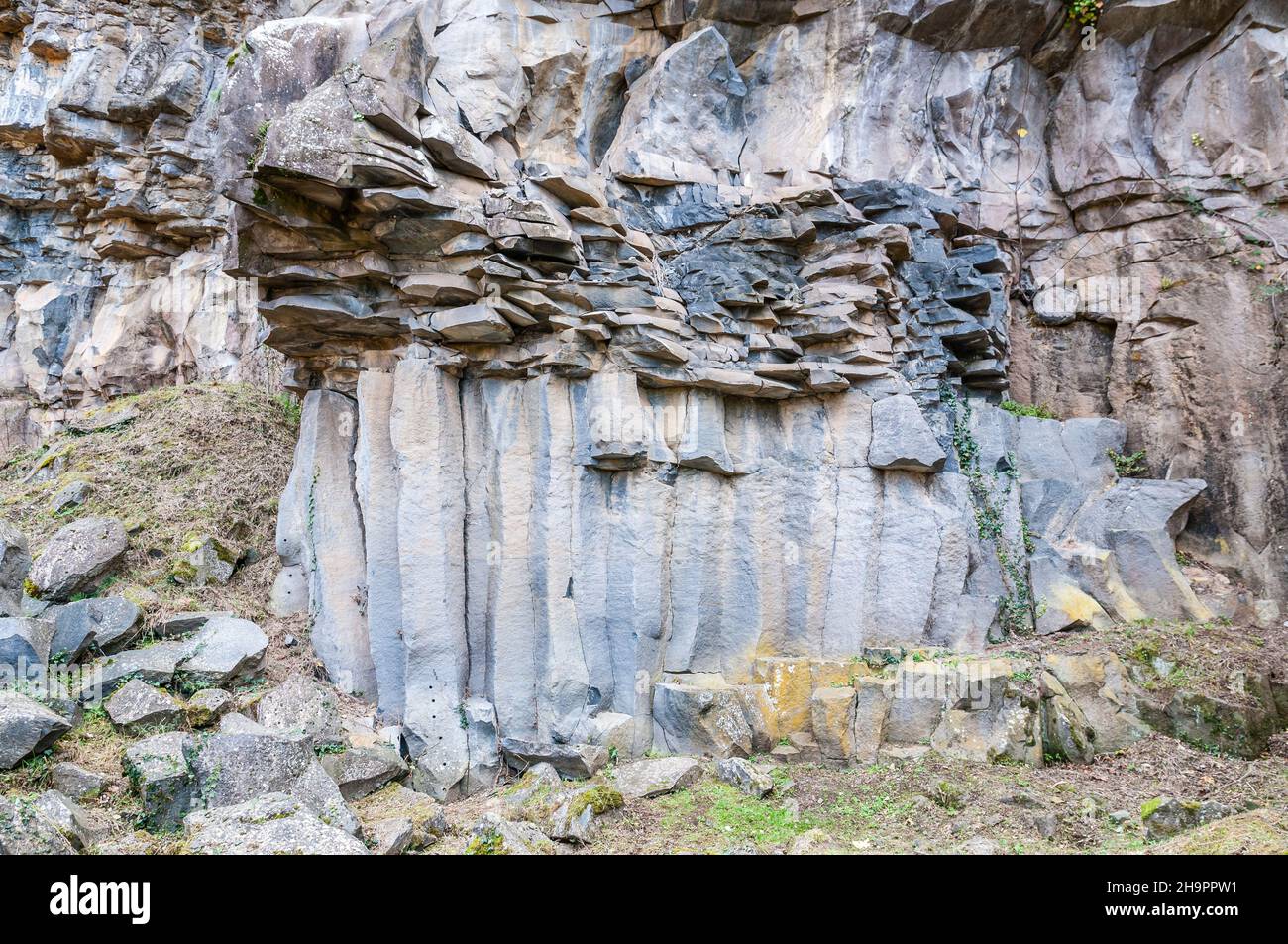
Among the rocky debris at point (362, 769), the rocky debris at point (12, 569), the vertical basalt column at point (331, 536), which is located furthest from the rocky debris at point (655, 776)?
the rocky debris at point (12, 569)

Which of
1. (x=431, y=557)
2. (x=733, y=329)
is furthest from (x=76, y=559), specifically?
(x=733, y=329)

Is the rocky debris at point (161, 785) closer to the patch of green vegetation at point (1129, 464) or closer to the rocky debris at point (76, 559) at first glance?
the rocky debris at point (76, 559)

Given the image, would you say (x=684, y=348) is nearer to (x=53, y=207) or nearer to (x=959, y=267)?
(x=959, y=267)

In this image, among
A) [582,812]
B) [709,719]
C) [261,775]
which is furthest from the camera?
[709,719]

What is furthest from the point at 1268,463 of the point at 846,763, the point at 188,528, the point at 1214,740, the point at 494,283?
the point at 188,528

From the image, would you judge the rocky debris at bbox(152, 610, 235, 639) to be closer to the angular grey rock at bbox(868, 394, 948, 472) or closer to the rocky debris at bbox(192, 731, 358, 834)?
the rocky debris at bbox(192, 731, 358, 834)

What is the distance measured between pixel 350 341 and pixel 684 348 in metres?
3.62

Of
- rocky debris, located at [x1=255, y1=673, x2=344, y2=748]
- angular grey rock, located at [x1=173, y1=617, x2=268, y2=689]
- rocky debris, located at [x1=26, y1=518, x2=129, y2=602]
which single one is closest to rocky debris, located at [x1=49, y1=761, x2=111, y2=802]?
rocky debris, located at [x1=255, y1=673, x2=344, y2=748]

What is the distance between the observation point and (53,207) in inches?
580

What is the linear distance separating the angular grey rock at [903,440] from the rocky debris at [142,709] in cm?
723

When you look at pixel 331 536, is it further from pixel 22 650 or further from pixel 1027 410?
pixel 1027 410

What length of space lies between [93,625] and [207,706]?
1475mm

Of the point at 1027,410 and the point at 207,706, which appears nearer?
the point at 207,706

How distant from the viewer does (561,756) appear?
720 cm
